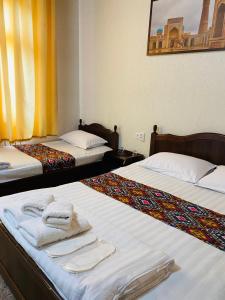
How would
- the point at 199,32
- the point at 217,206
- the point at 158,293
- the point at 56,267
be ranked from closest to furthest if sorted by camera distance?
1. the point at 158,293
2. the point at 56,267
3. the point at 217,206
4. the point at 199,32

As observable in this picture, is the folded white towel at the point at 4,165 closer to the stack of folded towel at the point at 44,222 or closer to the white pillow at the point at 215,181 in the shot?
the stack of folded towel at the point at 44,222

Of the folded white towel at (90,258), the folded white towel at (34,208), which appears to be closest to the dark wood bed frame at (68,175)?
the folded white towel at (34,208)

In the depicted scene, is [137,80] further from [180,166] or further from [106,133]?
[180,166]

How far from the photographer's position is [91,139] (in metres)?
3.20

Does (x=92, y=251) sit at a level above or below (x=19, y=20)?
below

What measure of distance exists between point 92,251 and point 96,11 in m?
3.14

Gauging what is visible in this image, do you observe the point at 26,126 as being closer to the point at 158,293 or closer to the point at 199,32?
the point at 199,32

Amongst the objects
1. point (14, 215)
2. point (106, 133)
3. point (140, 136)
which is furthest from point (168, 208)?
point (106, 133)

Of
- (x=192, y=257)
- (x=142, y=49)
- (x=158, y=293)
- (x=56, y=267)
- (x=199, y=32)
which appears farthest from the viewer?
(x=142, y=49)

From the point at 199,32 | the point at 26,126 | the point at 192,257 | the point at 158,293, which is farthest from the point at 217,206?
the point at 26,126

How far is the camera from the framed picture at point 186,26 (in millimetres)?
2121

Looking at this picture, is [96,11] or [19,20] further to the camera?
[96,11]

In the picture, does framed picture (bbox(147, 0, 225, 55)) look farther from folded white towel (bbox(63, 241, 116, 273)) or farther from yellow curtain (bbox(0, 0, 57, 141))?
folded white towel (bbox(63, 241, 116, 273))

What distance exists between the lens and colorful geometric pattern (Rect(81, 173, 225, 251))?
1385mm
